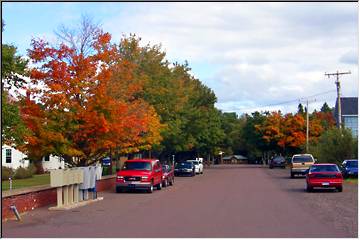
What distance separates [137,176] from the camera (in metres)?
32.7

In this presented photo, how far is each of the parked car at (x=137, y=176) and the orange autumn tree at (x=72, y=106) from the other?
81.8 inches

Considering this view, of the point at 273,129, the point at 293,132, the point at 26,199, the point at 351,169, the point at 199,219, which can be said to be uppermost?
the point at 273,129

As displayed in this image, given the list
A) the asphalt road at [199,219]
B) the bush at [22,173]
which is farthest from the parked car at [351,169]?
the bush at [22,173]

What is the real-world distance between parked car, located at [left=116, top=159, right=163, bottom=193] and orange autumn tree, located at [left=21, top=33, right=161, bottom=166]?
2.08 metres

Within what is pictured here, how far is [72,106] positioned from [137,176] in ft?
17.8

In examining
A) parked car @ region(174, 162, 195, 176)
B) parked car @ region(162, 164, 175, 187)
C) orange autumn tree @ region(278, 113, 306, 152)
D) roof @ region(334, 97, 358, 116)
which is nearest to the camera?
parked car @ region(162, 164, 175, 187)

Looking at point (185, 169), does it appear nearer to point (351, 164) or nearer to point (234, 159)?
point (351, 164)

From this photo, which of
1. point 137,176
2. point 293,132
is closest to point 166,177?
point 137,176

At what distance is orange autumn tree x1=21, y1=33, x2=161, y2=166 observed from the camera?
30016 millimetres

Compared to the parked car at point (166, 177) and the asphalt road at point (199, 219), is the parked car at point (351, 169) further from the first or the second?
the asphalt road at point (199, 219)

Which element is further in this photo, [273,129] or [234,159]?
[234,159]

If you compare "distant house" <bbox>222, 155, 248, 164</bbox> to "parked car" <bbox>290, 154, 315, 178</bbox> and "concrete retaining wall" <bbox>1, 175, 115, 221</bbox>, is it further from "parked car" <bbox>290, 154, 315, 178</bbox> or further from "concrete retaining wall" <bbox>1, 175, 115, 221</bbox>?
"concrete retaining wall" <bbox>1, 175, 115, 221</bbox>

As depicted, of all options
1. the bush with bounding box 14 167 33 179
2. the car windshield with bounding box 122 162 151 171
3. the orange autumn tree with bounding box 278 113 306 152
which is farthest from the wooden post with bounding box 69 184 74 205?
the orange autumn tree with bounding box 278 113 306 152

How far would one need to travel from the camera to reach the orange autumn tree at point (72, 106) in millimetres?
30016
